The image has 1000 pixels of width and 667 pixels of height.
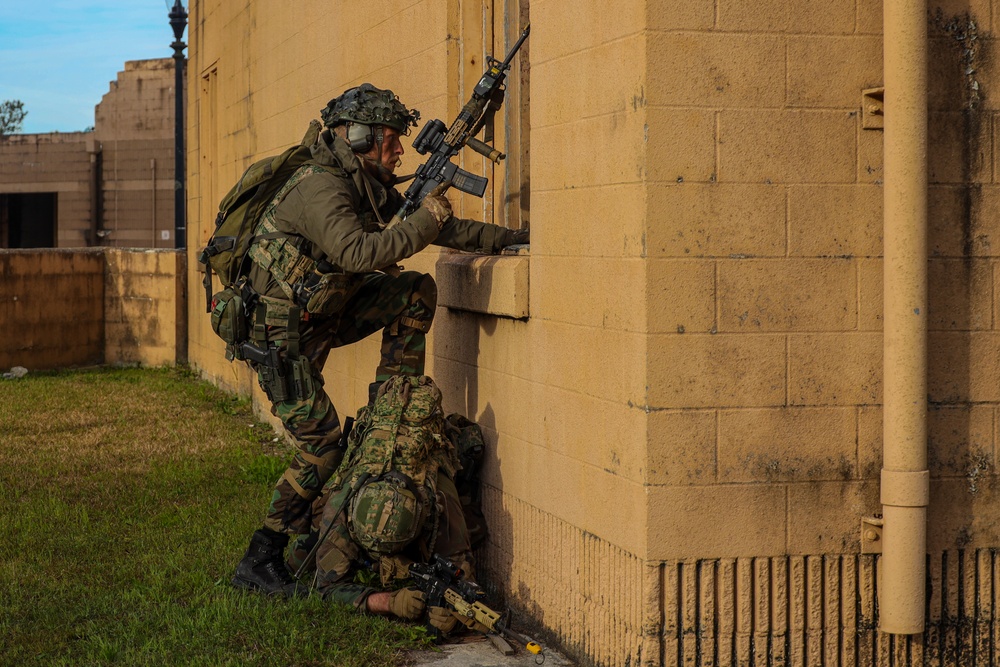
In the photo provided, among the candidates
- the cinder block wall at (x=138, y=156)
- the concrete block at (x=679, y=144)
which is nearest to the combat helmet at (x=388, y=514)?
the concrete block at (x=679, y=144)

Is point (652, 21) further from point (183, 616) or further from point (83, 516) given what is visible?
point (83, 516)

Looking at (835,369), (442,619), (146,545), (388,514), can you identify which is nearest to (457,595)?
(442,619)

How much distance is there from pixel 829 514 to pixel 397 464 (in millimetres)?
1728

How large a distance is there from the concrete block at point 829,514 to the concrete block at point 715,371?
32cm

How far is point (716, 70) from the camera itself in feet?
12.6

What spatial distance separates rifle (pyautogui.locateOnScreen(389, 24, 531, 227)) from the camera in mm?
5238

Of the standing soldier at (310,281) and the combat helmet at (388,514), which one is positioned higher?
the standing soldier at (310,281)

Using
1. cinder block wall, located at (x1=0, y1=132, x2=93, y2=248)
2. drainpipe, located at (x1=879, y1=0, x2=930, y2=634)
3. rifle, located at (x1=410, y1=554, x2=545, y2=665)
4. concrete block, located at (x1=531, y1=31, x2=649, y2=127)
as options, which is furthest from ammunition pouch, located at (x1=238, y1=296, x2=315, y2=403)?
cinder block wall, located at (x1=0, y1=132, x2=93, y2=248)

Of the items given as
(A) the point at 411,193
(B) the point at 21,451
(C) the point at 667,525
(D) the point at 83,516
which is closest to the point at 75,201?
(B) the point at 21,451

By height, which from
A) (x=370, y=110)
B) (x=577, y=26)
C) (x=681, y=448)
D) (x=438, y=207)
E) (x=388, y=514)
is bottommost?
(x=388, y=514)

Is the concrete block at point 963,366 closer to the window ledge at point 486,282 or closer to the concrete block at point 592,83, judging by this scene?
the concrete block at point 592,83

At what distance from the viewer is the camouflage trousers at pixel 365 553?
16.0 feet

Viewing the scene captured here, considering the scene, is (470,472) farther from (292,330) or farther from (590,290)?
(590,290)

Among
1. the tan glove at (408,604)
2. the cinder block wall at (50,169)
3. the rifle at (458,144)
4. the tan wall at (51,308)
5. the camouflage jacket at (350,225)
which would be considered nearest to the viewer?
the tan glove at (408,604)
